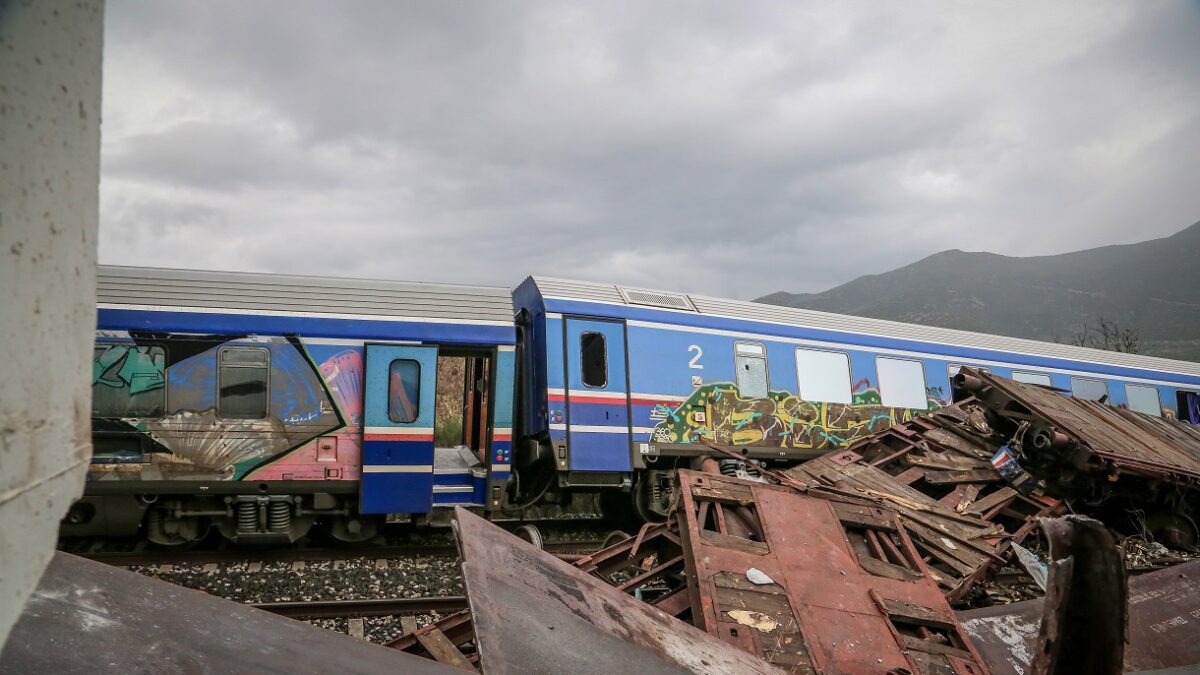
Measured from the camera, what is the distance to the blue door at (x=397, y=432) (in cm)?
901

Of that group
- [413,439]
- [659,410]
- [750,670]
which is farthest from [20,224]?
[659,410]

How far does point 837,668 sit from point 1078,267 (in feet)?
476

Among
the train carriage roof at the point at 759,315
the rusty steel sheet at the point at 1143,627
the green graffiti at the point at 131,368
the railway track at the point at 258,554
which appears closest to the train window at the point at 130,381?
the green graffiti at the point at 131,368

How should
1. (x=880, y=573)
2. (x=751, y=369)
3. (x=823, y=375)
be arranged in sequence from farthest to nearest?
(x=823, y=375), (x=751, y=369), (x=880, y=573)

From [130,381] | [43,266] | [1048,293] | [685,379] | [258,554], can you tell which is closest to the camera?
[43,266]

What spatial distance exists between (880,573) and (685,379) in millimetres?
6384

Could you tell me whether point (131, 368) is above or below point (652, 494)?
above

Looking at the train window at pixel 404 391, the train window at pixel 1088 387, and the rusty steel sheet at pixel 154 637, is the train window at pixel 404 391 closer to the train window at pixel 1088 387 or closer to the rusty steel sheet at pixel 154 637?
the rusty steel sheet at pixel 154 637

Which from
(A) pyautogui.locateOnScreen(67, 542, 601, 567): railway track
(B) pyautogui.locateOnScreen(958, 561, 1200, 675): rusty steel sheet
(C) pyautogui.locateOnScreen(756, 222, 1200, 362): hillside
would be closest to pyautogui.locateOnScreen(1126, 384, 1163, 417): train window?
(B) pyautogui.locateOnScreen(958, 561, 1200, 675): rusty steel sheet

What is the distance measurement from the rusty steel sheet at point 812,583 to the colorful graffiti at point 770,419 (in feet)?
17.7

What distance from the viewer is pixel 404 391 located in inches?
367

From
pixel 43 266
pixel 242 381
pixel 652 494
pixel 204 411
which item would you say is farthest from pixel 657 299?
pixel 43 266

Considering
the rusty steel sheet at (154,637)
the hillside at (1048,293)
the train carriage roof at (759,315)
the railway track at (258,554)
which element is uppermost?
the hillside at (1048,293)

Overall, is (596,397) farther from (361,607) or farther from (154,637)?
(154,637)
